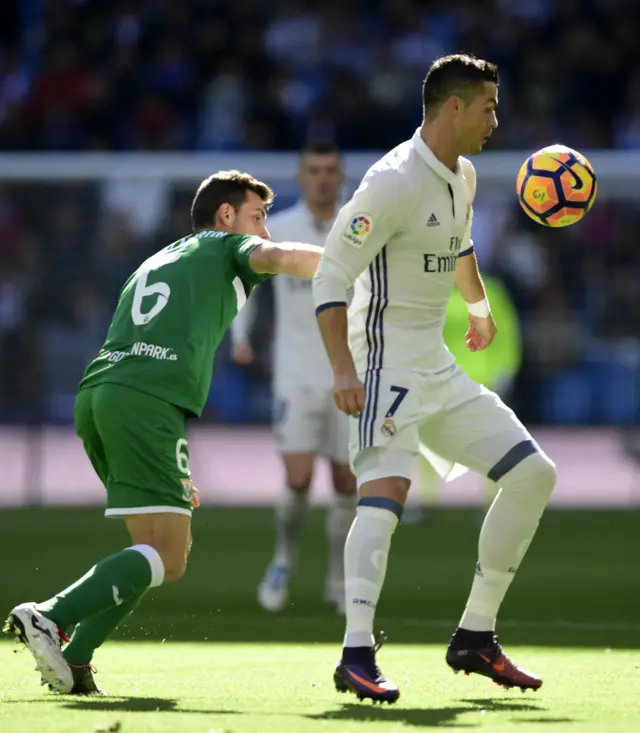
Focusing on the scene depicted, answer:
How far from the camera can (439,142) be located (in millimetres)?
6008

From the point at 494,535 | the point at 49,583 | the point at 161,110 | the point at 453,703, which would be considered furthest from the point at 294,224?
the point at 161,110

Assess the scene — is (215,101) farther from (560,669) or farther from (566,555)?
(560,669)

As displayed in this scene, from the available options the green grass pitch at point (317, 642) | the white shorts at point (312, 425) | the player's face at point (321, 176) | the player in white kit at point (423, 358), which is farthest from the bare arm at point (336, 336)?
the player's face at point (321, 176)

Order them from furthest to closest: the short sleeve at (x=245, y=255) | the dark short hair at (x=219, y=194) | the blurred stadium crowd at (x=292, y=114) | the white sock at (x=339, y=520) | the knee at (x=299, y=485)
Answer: the blurred stadium crowd at (x=292, y=114) → the knee at (x=299, y=485) → the white sock at (x=339, y=520) → the dark short hair at (x=219, y=194) → the short sleeve at (x=245, y=255)

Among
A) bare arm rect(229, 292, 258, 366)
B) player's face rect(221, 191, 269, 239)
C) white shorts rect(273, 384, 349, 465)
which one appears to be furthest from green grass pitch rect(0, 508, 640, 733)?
player's face rect(221, 191, 269, 239)

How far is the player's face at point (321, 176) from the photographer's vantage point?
9211 millimetres

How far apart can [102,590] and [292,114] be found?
51.8ft

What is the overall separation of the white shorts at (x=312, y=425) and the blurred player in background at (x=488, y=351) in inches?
160

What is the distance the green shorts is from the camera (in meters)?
5.75

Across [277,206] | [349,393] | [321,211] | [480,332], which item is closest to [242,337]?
[321,211]

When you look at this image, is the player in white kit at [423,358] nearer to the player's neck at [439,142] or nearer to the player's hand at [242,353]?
the player's neck at [439,142]

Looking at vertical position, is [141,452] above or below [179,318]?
below

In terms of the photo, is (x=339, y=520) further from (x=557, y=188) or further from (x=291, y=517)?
(x=557, y=188)

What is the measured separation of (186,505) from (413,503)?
884 centimetres
